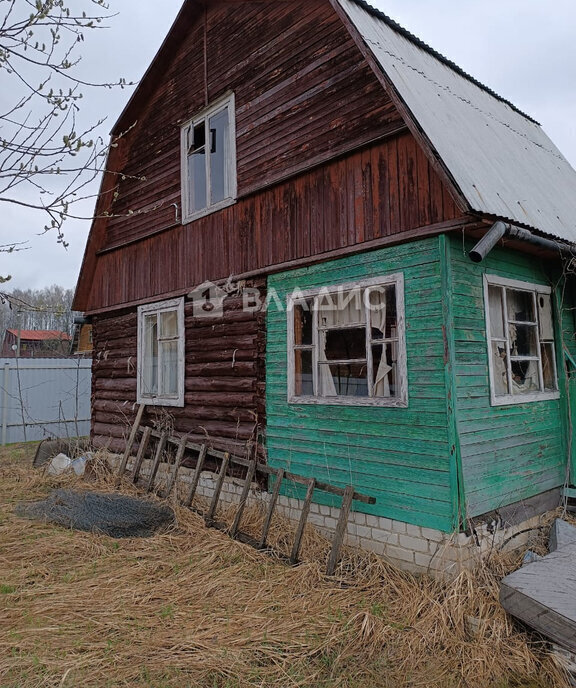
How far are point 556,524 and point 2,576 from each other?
556 cm

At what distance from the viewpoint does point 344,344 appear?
19.7 feet

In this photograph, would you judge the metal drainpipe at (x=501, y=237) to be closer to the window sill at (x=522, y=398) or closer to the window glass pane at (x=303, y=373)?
the window sill at (x=522, y=398)

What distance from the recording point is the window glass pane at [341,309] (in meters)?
Result: 5.79

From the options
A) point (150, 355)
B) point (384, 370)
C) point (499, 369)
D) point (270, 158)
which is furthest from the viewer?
point (150, 355)

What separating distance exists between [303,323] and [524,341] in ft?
8.66

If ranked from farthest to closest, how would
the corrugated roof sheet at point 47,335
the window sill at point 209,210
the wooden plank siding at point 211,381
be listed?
the corrugated roof sheet at point 47,335, the window sill at point 209,210, the wooden plank siding at point 211,381

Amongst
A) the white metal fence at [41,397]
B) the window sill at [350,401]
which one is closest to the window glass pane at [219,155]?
the window sill at [350,401]

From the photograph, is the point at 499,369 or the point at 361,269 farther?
the point at 361,269

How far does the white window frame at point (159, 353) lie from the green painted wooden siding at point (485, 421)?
4660 millimetres

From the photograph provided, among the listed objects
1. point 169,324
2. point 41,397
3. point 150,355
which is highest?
point 169,324

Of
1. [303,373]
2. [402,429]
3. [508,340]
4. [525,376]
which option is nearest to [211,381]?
[303,373]

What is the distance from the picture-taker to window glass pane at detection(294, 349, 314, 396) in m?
6.35

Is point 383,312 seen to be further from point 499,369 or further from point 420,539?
point 420,539

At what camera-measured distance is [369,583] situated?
15.9 ft
